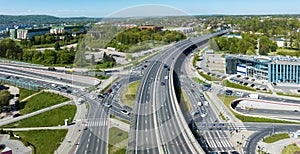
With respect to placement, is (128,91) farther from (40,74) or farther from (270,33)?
(270,33)

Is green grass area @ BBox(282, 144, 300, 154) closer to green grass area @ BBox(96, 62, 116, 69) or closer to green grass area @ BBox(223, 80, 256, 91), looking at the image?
green grass area @ BBox(223, 80, 256, 91)

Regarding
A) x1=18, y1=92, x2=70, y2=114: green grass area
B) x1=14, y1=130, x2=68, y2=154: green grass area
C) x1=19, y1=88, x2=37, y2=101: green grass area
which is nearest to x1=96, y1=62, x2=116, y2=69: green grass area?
x1=19, y1=88, x2=37, y2=101: green grass area

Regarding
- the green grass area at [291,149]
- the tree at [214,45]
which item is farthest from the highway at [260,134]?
the tree at [214,45]

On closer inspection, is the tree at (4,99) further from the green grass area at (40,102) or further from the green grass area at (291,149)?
the green grass area at (291,149)

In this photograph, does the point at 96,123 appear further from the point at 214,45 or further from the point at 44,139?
the point at 214,45

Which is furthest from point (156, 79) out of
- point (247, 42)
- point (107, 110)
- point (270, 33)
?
point (270, 33)

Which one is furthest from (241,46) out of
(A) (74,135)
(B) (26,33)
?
(B) (26,33)

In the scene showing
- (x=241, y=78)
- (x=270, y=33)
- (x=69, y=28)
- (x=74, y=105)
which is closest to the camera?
(x=74, y=105)
